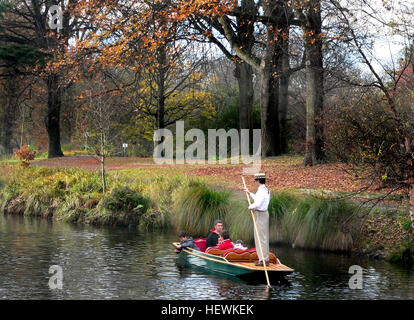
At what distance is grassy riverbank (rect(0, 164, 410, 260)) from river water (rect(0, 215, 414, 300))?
619 mm

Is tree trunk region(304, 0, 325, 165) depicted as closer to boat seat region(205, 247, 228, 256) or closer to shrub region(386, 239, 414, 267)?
shrub region(386, 239, 414, 267)

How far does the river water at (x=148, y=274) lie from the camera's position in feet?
39.0

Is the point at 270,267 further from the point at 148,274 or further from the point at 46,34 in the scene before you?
the point at 46,34

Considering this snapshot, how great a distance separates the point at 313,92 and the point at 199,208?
858 cm

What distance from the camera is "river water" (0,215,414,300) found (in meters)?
11.9

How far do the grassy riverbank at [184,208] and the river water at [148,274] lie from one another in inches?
24.4

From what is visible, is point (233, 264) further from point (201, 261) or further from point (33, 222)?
point (33, 222)

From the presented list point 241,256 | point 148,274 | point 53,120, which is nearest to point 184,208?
point 148,274

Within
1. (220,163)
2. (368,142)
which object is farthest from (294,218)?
(220,163)

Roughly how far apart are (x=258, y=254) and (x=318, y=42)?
1342 centimetres

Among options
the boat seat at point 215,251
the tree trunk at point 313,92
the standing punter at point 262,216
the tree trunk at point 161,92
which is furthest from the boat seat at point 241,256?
the tree trunk at point 161,92

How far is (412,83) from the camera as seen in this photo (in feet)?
53.6

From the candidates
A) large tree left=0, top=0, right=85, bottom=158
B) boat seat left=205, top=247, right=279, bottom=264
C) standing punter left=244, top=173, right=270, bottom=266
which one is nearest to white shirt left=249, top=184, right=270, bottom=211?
standing punter left=244, top=173, right=270, bottom=266

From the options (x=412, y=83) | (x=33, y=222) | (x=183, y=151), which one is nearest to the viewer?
(x=412, y=83)
